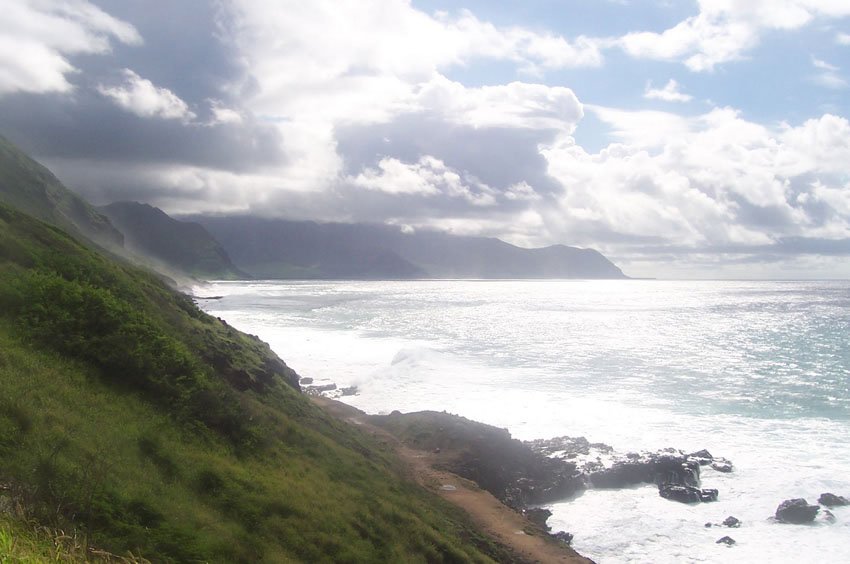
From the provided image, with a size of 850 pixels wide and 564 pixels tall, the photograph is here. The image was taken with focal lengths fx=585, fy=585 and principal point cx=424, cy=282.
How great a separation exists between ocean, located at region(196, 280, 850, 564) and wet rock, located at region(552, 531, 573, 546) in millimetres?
336

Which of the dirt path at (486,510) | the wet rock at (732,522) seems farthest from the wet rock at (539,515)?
the wet rock at (732,522)

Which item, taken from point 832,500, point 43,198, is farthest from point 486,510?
point 43,198

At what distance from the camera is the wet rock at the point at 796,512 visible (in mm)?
27750

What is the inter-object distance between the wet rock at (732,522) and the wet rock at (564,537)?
Answer: 7436 mm

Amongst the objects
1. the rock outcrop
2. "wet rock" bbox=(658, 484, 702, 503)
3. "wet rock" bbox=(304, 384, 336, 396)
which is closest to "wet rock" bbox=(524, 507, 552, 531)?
the rock outcrop

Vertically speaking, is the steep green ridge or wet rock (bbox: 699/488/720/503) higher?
the steep green ridge

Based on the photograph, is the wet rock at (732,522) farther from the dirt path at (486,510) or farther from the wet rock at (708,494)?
the dirt path at (486,510)

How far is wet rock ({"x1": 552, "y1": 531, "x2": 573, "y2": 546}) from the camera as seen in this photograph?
26.0 metres

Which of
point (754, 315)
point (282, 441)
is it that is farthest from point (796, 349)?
point (282, 441)

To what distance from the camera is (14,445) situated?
462 inches

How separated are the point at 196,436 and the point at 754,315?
13708cm

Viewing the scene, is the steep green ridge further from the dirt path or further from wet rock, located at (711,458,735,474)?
wet rock, located at (711,458,735,474)

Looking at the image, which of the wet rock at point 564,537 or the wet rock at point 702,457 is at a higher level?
the wet rock at point 702,457

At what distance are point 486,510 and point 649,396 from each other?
98.6ft
